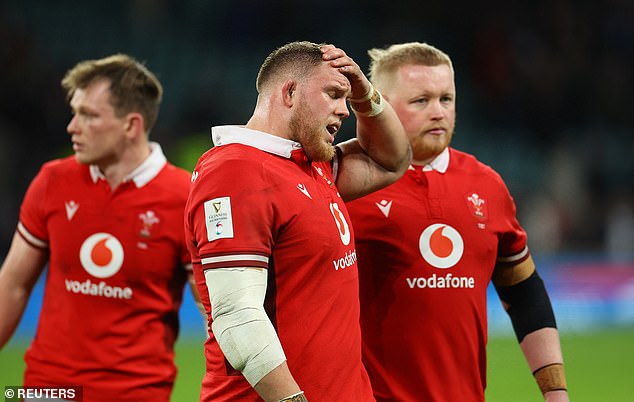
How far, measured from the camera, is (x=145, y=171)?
17.3 ft

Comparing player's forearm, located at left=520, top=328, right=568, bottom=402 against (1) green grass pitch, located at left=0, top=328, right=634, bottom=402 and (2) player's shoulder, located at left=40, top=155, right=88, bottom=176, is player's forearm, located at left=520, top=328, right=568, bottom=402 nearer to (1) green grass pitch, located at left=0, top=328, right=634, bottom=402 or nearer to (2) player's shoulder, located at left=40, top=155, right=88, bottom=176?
(2) player's shoulder, located at left=40, top=155, right=88, bottom=176

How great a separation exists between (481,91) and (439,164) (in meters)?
13.3

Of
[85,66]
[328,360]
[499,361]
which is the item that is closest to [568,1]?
[499,361]

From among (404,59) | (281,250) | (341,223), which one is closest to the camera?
(281,250)

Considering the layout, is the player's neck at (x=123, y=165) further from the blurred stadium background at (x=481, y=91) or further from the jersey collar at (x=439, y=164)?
the blurred stadium background at (x=481, y=91)

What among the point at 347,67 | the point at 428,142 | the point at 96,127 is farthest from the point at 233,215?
the point at 96,127

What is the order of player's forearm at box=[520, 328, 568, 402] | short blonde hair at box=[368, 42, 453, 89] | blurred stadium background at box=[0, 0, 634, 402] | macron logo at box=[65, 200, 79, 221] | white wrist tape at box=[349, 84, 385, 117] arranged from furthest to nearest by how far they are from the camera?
blurred stadium background at box=[0, 0, 634, 402], macron logo at box=[65, 200, 79, 221], short blonde hair at box=[368, 42, 453, 89], player's forearm at box=[520, 328, 568, 402], white wrist tape at box=[349, 84, 385, 117]

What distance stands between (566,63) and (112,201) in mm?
13988

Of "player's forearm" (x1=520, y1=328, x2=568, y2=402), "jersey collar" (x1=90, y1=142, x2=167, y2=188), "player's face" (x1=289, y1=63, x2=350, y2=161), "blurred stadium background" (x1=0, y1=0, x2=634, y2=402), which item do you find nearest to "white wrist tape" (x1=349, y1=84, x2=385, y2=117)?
"player's face" (x1=289, y1=63, x2=350, y2=161)

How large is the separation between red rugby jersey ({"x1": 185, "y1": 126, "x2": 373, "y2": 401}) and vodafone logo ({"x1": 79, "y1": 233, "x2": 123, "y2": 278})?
159cm

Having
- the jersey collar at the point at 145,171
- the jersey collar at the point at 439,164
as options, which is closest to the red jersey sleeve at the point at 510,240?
the jersey collar at the point at 439,164

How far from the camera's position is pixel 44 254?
514 centimetres

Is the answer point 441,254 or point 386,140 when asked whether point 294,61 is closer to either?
point 386,140

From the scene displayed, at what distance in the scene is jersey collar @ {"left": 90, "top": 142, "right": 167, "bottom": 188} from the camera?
17.2 ft
